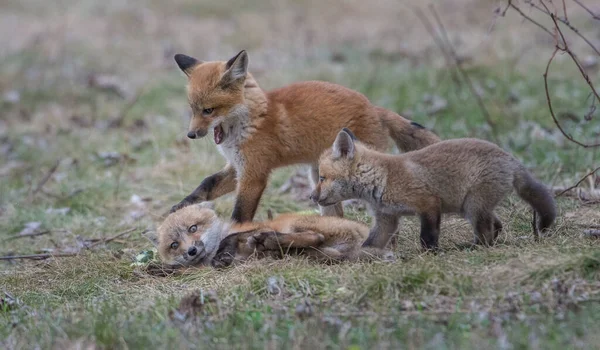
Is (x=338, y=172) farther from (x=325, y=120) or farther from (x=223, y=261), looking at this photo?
(x=223, y=261)

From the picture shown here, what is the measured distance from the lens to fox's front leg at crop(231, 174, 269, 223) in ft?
22.9

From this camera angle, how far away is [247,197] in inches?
276

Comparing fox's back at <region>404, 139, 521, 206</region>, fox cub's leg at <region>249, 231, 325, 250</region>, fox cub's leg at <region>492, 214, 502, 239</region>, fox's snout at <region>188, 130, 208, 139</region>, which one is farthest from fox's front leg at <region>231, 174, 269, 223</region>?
fox cub's leg at <region>492, 214, 502, 239</region>

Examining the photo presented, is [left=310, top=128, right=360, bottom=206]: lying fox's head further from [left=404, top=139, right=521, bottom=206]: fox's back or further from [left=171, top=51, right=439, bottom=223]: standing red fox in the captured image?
[left=171, top=51, right=439, bottom=223]: standing red fox

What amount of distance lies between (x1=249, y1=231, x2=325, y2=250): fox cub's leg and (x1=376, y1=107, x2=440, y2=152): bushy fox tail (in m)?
1.60

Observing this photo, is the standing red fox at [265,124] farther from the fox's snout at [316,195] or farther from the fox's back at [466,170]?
the fox's back at [466,170]

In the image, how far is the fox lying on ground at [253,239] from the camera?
6062 millimetres

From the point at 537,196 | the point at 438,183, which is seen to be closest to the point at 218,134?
the point at 438,183

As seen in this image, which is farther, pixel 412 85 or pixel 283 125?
pixel 412 85

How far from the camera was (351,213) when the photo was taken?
781cm

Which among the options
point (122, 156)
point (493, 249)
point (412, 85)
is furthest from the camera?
point (412, 85)

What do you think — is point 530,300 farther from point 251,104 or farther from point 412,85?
point 412,85

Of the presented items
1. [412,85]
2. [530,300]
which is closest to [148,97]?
[412,85]

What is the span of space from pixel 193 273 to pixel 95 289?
2.52ft
